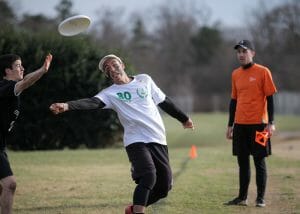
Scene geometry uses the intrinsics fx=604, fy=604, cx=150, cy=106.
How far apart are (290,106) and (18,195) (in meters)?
60.8

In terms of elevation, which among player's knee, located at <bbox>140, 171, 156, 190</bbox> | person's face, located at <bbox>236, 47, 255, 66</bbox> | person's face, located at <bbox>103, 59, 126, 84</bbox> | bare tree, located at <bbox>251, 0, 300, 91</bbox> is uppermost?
bare tree, located at <bbox>251, 0, 300, 91</bbox>

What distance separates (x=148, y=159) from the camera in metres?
7.13

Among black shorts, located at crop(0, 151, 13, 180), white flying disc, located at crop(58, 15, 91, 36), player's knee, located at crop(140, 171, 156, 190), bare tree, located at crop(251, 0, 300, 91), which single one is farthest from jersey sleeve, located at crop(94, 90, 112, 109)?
bare tree, located at crop(251, 0, 300, 91)

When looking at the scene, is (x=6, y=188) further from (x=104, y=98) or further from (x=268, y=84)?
(x=268, y=84)

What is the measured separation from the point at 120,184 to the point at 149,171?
4.21 m

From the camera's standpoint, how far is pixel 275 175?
12602 mm

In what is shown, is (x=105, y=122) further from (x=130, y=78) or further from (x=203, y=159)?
(x=130, y=78)

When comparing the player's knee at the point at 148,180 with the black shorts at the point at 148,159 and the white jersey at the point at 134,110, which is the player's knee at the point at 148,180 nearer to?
the black shorts at the point at 148,159

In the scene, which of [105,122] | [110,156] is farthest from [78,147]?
[110,156]

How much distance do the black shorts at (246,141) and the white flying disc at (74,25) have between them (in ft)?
9.07

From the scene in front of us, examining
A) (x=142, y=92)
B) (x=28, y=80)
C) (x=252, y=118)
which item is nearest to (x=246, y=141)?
(x=252, y=118)

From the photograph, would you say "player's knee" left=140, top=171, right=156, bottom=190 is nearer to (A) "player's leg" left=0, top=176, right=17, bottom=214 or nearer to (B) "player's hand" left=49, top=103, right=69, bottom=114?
(B) "player's hand" left=49, top=103, right=69, bottom=114

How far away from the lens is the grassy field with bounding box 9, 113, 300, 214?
29.1 feet

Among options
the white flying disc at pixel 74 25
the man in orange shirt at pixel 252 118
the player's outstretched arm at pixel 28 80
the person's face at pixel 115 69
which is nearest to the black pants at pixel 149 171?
the person's face at pixel 115 69
